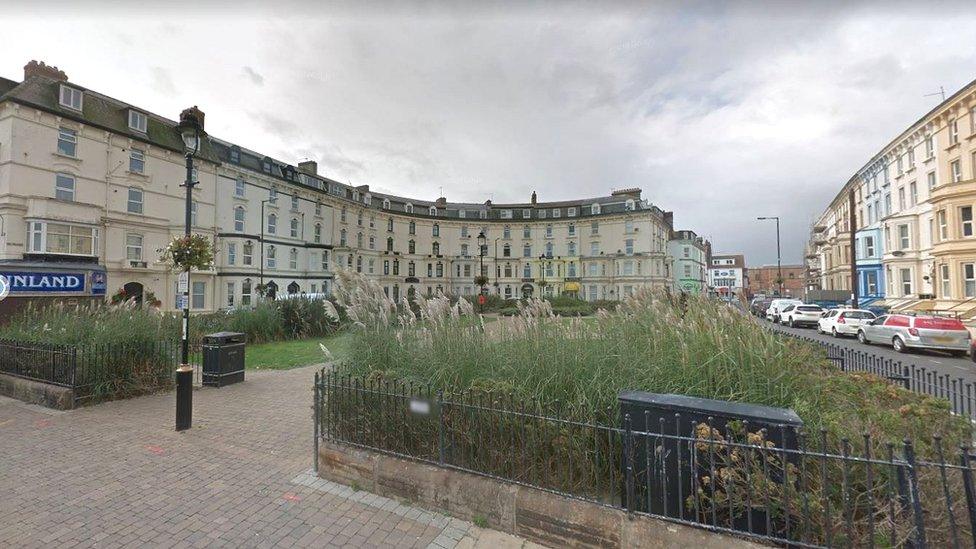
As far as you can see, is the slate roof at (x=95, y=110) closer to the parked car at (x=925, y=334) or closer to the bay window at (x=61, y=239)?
the bay window at (x=61, y=239)

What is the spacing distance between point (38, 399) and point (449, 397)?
27.8 ft

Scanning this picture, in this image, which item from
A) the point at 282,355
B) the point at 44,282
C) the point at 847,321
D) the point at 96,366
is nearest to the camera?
the point at 96,366

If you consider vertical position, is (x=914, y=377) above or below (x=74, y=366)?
below

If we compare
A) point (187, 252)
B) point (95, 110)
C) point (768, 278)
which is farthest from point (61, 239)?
point (768, 278)

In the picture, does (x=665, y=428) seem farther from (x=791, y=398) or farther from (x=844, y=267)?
(x=844, y=267)

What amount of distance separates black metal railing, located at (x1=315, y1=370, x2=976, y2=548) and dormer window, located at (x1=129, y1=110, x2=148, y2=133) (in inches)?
1325

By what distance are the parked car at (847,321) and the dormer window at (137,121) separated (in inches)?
1736

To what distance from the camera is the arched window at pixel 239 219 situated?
3356 cm

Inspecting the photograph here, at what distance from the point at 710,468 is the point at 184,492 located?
5108 millimetres

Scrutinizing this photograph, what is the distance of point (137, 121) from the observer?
27.1 metres

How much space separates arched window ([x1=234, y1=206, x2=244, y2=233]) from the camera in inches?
1321

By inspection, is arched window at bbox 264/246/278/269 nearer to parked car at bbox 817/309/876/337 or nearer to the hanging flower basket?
the hanging flower basket

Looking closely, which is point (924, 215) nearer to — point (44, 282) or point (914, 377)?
point (914, 377)

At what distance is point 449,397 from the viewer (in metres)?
4.23
